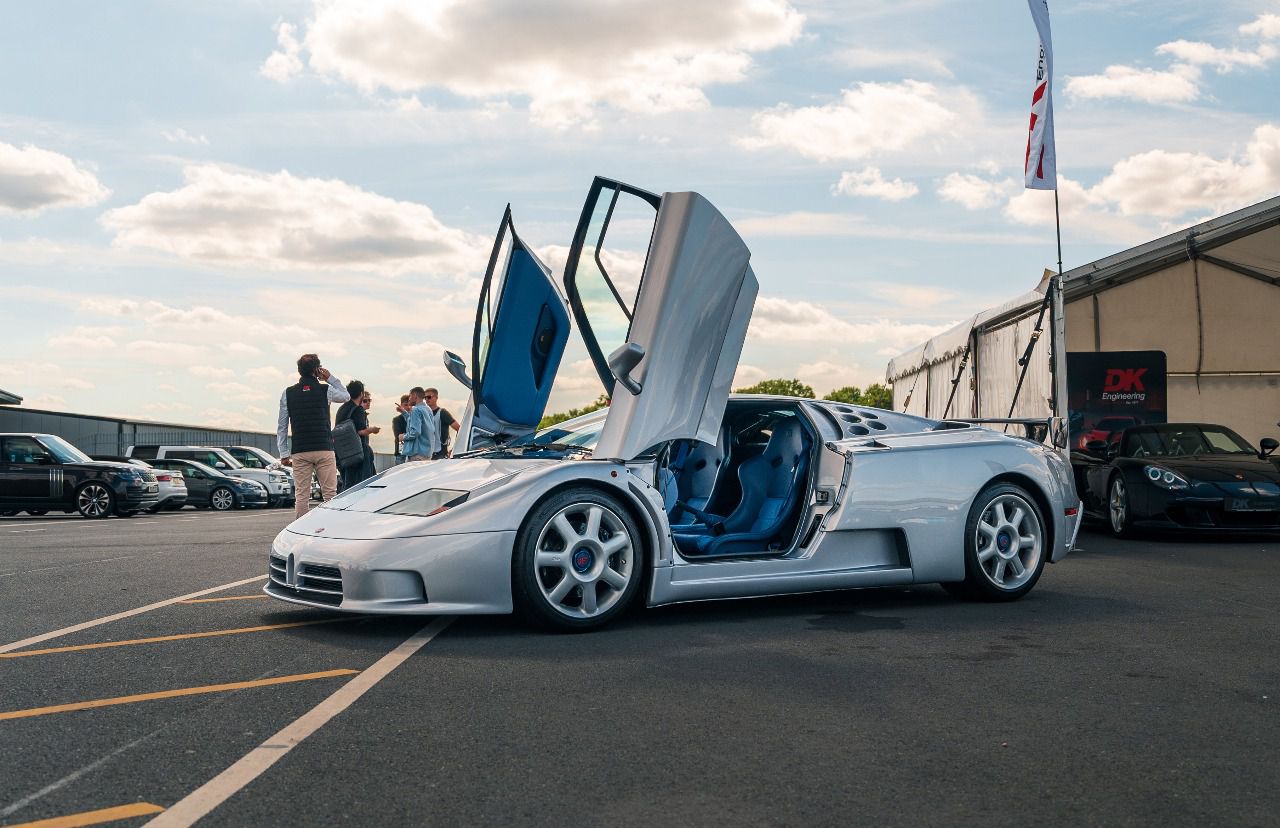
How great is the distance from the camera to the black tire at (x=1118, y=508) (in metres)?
11.7

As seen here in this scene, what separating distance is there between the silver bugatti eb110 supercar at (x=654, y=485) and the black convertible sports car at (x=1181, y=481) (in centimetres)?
470

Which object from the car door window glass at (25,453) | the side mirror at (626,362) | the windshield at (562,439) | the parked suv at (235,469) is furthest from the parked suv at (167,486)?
the side mirror at (626,362)

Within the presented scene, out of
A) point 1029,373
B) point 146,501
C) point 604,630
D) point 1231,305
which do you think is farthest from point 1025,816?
point 146,501

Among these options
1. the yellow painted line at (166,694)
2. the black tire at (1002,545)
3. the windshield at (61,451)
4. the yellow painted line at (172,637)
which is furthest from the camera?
the windshield at (61,451)

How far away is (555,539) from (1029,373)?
8618 mm

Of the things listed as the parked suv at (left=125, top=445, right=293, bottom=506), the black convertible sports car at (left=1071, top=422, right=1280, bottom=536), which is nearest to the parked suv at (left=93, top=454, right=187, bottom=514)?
the parked suv at (left=125, top=445, right=293, bottom=506)

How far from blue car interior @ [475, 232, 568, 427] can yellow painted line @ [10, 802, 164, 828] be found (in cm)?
386

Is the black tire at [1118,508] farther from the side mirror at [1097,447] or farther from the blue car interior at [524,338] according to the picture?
the blue car interior at [524,338]

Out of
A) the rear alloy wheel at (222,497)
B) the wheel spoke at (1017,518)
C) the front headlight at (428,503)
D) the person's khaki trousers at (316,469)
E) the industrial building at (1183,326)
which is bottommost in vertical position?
the rear alloy wheel at (222,497)

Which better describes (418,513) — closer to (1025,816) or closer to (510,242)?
(510,242)

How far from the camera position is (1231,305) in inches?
637

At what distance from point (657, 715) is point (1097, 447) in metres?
10.1

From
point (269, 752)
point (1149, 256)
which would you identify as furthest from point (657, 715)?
point (1149, 256)

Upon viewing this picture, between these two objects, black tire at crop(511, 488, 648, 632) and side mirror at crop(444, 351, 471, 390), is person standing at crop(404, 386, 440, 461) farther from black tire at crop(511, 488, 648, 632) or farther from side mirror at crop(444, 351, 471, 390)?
black tire at crop(511, 488, 648, 632)
